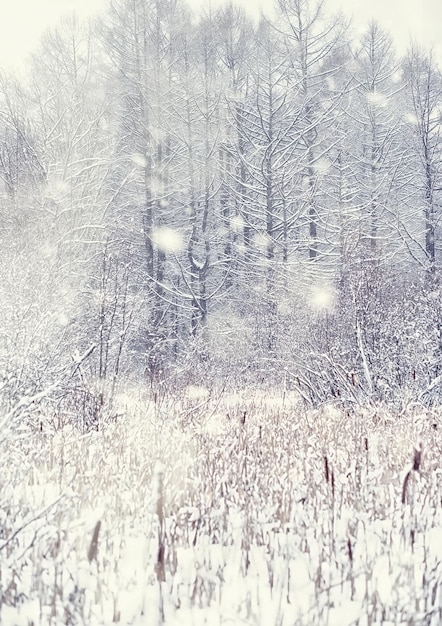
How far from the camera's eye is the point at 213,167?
16.3m

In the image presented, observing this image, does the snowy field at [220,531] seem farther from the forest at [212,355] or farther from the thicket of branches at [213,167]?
the thicket of branches at [213,167]

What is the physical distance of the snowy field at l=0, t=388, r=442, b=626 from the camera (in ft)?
6.92

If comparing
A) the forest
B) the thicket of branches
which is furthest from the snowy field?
the thicket of branches

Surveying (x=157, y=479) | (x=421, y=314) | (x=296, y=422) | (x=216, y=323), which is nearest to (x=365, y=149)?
(x=216, y=323)

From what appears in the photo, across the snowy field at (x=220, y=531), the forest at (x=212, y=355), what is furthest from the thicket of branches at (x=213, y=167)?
the snowy field at (x=220, y=531)

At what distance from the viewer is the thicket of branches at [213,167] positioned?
1158cm

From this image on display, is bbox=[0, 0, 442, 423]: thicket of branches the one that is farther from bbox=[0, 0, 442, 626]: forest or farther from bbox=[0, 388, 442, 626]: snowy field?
bbox=[0, 388, 442, 626]: snowy field

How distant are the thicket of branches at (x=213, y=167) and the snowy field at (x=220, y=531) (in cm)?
439

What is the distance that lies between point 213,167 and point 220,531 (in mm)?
14428

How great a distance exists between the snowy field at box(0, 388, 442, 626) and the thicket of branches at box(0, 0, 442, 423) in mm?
4387

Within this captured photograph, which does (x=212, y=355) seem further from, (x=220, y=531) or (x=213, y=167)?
(x=220, y=531)

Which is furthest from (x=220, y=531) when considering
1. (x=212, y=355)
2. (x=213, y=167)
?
(x=213, y=167)

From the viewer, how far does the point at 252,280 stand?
1561 centimetres

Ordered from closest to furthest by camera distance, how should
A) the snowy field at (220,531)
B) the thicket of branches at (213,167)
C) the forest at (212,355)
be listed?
the snowy field at (220,531)
the forest at (212,355)
the thicket of branches at (213,167)
